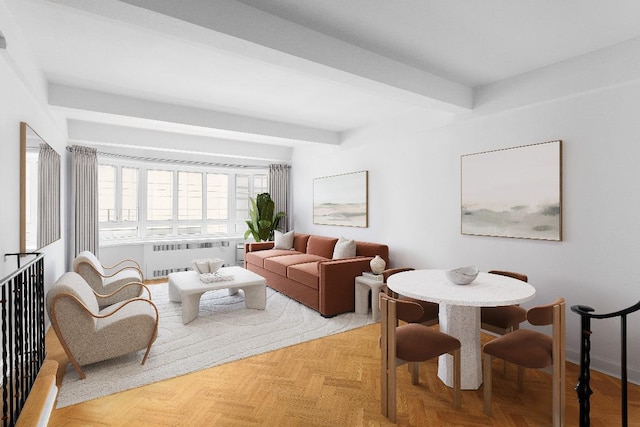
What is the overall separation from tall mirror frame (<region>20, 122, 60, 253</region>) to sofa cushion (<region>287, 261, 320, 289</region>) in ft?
9.91

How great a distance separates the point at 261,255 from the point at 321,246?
115 cm

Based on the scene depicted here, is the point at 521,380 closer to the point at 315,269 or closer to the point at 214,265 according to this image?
the point at 315,269

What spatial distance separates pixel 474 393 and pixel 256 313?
2828mm

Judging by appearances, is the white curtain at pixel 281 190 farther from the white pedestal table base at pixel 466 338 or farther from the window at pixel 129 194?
the white pedestal table base at pixel 466 338

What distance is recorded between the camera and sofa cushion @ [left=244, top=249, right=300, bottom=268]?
6.22 meters

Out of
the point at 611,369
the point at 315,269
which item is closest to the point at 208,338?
the point at 315,269

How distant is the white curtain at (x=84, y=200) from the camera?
18.4ft

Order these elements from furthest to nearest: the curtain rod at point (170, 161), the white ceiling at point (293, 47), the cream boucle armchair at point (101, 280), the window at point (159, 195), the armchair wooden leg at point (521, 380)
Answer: the window at point (159, 195) < the curtain rod at point (170, 161) < the cream boucle armchair at point (101, 280) < the armchair wooden leg at point (521, 380) < the white ceiling at point (293, 47)

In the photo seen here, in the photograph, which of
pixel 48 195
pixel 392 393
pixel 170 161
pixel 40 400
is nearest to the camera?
pixel 40 400

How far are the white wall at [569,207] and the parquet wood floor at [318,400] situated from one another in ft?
2.44

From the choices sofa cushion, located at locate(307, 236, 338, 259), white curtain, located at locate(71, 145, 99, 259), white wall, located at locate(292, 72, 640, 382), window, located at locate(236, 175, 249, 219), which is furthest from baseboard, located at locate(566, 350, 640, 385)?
white curtain, located at locate(71, 145, 99, 259)

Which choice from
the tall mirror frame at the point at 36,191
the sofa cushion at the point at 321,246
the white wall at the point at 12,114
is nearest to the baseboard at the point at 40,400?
the white wall at the point at 12,114

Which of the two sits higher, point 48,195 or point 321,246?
point 48,195

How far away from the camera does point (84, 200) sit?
18.6ft
